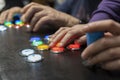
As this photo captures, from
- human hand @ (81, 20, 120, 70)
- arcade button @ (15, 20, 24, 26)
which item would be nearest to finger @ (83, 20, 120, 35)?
human hand @ (81, 20, 120, 70)

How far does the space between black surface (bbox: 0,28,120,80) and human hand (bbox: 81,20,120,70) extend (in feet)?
0.06

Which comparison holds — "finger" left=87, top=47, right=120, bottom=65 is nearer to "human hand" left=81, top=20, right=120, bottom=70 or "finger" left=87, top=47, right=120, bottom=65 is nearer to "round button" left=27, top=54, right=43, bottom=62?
"human hand" left=81, top=20, right=120, bottom=70

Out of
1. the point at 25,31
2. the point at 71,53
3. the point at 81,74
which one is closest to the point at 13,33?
the point at 25,31

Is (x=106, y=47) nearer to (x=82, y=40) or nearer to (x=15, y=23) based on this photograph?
(x=82, y=40)

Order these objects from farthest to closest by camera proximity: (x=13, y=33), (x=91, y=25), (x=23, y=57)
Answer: (x=13, y=33) < (x=23, y=57) < (x=91, y=25)

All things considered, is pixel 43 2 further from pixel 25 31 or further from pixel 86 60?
pixel 86 60

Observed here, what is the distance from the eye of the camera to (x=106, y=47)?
522 millimetres

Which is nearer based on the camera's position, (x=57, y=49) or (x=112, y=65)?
(x=112, y=65)

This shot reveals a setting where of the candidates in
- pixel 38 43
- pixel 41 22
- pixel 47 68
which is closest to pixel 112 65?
pixel 47 68

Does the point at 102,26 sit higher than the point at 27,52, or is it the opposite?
the point at 102,26

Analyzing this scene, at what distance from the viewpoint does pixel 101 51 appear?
1.72 feet

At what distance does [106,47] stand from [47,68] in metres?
0.13

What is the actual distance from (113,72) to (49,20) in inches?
15.4

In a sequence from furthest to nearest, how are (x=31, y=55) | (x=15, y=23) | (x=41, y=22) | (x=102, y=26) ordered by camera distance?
(x=15, y=23) → (x=41, y=22) → (x=31, y=55) → (x=102, y=26)
